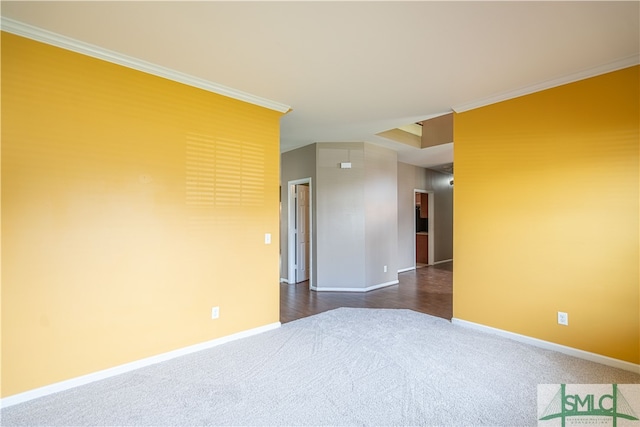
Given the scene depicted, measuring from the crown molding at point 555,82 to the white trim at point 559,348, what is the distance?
2.45 m

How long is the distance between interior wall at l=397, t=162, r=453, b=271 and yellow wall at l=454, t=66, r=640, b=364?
133 inches

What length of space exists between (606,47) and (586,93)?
50cm

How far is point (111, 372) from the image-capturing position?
2344 millimetres

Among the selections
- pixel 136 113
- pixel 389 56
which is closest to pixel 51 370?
pixel 136 113

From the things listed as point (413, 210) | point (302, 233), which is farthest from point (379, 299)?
point (413, 210)

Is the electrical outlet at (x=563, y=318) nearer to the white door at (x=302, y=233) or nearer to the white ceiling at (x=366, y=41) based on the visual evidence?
the white ceiling at (x=366, y=41)

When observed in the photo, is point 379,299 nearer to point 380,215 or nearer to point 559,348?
point 380,215

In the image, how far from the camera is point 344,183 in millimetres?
5160

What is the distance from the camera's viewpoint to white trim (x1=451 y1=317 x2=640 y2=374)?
2.46m

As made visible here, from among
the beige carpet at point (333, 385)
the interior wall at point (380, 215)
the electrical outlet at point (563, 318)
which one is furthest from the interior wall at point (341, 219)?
the electrical outlet at point (563, 318)

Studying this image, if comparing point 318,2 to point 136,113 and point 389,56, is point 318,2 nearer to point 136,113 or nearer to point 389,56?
point 389,56

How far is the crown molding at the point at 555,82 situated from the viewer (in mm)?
2438

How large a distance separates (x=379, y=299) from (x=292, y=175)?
2.74 metres

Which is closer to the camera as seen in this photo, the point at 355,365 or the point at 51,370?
the point at 51,370
